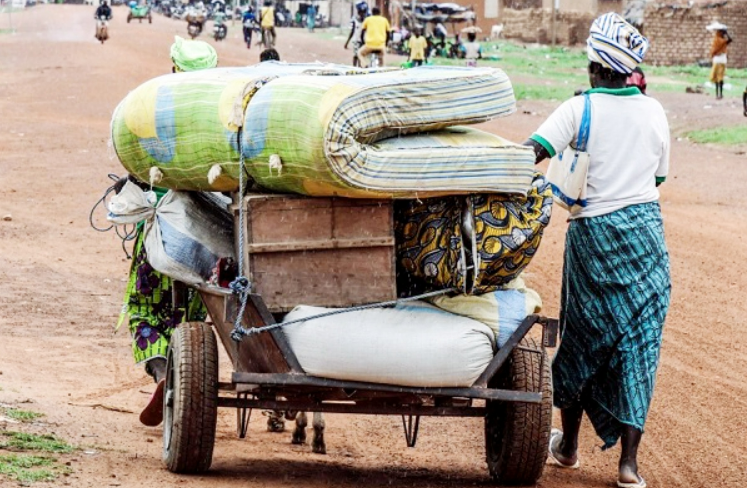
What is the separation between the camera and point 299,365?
5.27 metres

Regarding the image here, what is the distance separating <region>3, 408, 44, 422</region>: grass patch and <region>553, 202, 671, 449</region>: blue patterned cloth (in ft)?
8.52

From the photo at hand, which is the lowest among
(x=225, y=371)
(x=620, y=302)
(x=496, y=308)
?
(x=225, y=371)

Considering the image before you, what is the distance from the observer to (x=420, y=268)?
17.9ft

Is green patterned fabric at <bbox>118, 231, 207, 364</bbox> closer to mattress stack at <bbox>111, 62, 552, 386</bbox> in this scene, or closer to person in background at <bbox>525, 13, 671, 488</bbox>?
mattress stack at <bbox>111, 62, 552, 386</bbox>

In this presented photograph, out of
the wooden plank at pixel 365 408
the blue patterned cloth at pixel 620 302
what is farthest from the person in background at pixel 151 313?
the blue patterned cloth at pixel 620 302

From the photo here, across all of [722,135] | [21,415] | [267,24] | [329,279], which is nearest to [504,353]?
[329,279]

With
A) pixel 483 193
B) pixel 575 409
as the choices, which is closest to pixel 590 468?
pixel 575 409

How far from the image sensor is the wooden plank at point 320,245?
5258 mm

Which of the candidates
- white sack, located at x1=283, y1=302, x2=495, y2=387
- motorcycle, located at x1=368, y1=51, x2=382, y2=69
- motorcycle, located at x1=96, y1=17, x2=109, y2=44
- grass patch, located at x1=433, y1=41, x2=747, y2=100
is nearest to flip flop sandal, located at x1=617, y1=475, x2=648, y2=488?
white sack, located at x1=283, y1=302, x2=495, y2=387

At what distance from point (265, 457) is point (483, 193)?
190 cm

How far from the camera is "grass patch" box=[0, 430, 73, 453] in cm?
587

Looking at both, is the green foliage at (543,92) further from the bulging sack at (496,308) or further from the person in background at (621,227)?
the bulging sack at (496,308)

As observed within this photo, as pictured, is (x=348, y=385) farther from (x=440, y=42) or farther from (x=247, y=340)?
(x=440, y=42)

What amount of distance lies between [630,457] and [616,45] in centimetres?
173
